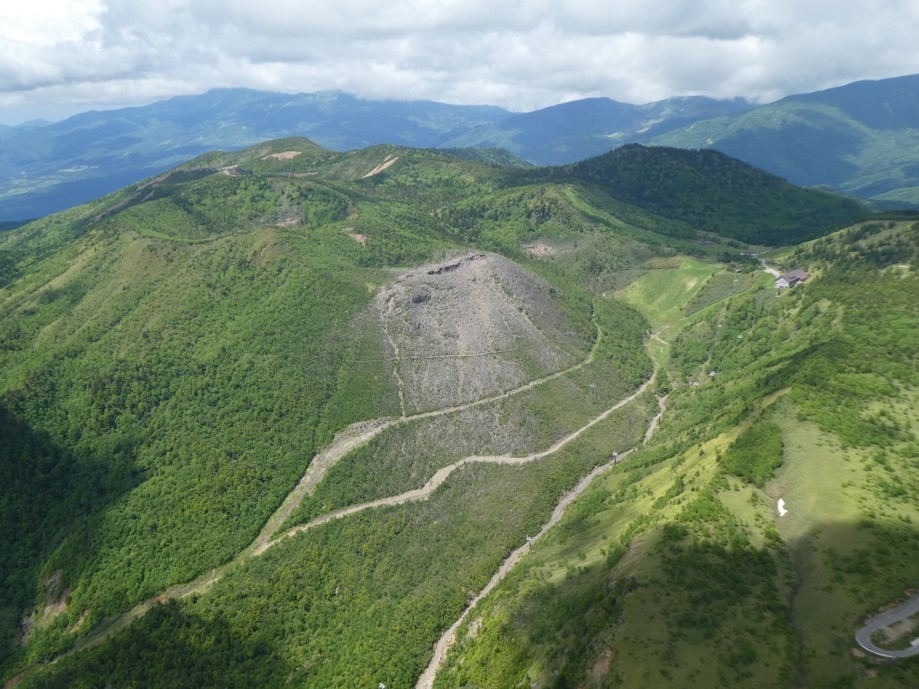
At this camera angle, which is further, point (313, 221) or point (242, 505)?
point (313, 221)

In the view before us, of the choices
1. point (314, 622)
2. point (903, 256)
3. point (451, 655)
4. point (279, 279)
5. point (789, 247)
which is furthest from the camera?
point (789, 247)

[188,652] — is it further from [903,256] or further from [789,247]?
[789,247]

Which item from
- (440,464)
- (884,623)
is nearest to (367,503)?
(440,464)

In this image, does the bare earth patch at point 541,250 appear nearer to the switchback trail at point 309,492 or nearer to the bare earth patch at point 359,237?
the bare earth patch at point 359,237

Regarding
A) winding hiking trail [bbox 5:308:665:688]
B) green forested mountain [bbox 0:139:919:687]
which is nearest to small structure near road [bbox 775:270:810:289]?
green forested mountain [bbox 0:139:919:687]

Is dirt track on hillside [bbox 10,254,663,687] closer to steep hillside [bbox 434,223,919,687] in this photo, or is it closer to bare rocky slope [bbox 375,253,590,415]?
bare rocky slope [bbox 375,253,590,415]

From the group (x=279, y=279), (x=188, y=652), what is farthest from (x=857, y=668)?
(x=279, y=279)

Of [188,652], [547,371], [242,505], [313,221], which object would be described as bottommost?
[188,652]

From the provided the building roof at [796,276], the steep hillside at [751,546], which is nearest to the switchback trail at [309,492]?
the steep hillside at [751,546]
